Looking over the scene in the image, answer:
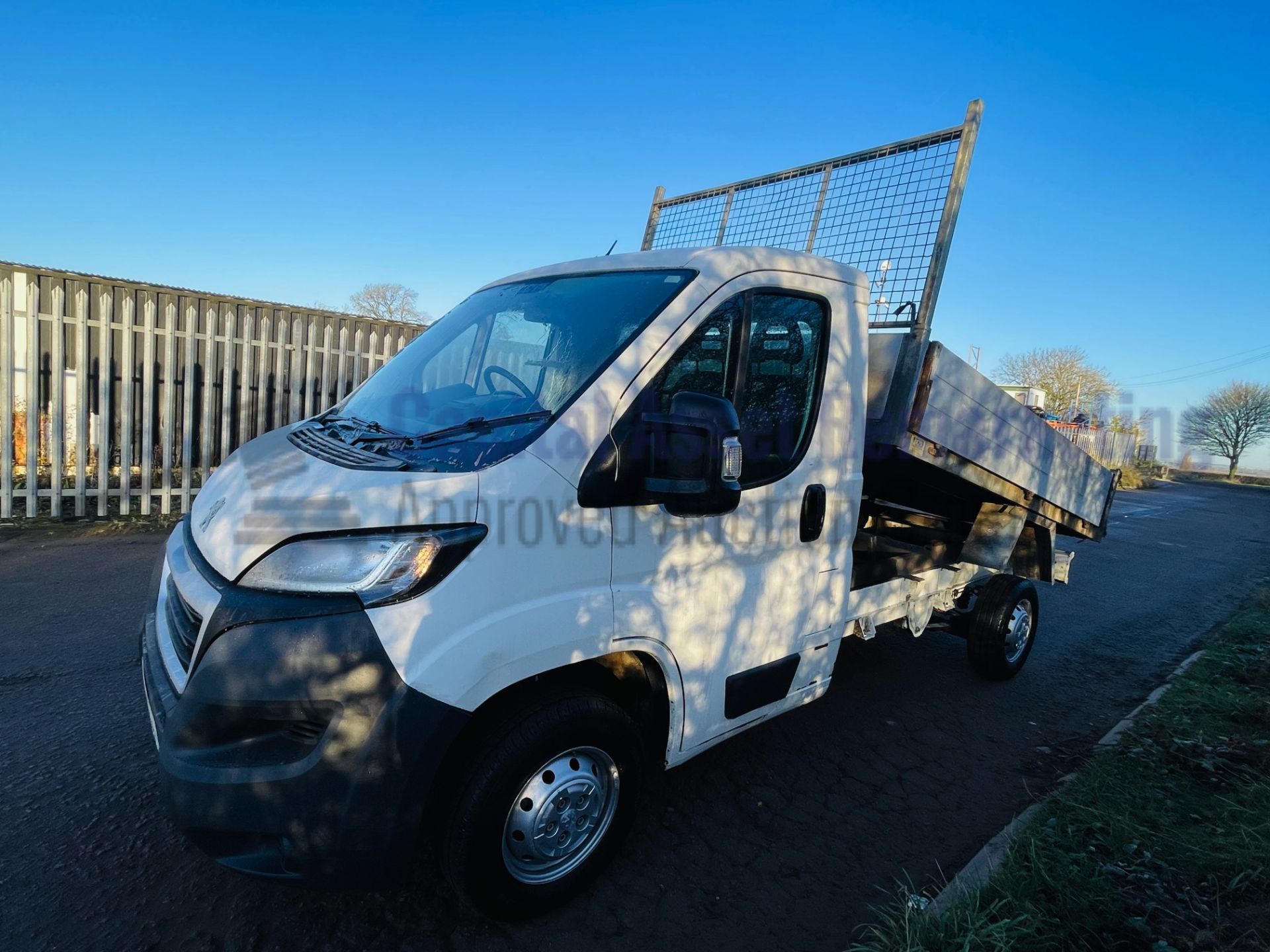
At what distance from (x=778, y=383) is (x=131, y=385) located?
792 centimetres

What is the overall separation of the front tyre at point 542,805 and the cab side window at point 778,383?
1085 millimetres

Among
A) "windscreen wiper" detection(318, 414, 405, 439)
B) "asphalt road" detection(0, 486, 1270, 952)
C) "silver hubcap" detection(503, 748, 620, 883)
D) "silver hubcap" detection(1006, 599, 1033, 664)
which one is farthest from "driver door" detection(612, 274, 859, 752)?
"silver hubcap" detection(1006, 599, 1033, 664)

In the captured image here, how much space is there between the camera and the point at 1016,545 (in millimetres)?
5238

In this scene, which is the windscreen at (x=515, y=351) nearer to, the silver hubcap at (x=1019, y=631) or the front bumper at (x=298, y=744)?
the front bumper at (x=298, y=744)

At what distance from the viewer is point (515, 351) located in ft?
9.92

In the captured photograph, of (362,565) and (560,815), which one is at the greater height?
(362,565)

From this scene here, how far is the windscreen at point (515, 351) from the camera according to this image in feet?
8.52

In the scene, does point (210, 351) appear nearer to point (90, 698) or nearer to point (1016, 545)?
point (90, 698)

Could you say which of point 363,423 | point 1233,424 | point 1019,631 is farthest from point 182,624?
point 1233,424

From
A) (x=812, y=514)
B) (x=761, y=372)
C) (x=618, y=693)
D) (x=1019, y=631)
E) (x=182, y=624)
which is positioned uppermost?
(x=761, y=372)

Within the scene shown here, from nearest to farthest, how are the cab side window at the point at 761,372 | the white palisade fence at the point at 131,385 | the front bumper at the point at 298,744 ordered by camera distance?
the front bumper at the point at 298,744, the cab side window at the point at 761,372, the white palisade fence at the point at 131,385

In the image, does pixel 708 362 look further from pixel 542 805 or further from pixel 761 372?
pixel 542 805

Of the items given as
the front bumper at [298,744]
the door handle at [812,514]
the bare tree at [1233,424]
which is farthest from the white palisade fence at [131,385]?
the bare tree at [1233,424]

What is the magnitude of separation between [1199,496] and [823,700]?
3126cm
